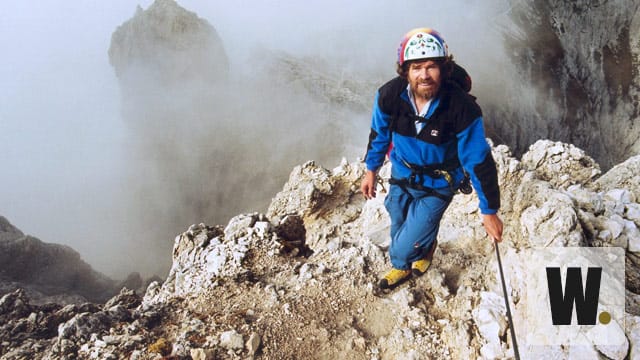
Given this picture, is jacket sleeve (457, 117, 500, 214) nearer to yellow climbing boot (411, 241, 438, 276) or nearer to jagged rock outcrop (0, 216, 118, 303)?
yellow climbing boot (411, 241, 438, 276)

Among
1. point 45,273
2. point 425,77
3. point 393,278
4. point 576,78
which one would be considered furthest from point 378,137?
point 576,78

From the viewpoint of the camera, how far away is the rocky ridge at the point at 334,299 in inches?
109

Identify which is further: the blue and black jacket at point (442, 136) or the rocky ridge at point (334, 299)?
the rocky ridge at point (334, 299)

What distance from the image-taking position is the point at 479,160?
8.08 feet

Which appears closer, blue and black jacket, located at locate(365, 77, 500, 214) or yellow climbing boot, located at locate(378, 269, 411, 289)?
blue and black jacket, located at locate(365, 77, 500, 214)

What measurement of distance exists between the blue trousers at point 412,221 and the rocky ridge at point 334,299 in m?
0.30

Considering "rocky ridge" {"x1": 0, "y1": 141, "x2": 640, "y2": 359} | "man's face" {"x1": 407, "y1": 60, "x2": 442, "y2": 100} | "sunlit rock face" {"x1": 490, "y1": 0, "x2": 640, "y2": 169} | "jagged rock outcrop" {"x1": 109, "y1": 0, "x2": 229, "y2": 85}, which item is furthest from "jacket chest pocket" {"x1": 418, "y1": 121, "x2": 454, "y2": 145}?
"jagged rock outcrop" {"x1": 109, "y1": 0, "x2": 229, "y2": 85}

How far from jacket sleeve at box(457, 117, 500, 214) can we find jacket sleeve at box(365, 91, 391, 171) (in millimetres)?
563

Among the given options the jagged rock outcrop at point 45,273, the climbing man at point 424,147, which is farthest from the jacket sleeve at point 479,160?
the jagged rock outcrop at point 45,273

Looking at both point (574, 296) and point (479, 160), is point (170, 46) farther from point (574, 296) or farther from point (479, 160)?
point (574, 296)

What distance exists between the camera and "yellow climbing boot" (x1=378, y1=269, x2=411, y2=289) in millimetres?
3297

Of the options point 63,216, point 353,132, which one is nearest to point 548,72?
point 353,132

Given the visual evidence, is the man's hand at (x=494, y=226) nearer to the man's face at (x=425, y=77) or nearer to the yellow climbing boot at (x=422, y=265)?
the yellow climbing boot at (x=422, y=265)

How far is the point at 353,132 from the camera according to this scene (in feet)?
60.1
